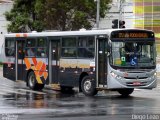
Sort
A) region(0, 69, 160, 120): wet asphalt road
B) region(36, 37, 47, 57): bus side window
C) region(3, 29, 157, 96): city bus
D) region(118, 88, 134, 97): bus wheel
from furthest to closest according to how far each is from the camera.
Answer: region(36, 37, 47, 57): bus side window → region(118, 88, 134, 97): bus wheel → region(3, 29, 157, 96): city bus → region(0, 69, 160, 120): wet asphalt road

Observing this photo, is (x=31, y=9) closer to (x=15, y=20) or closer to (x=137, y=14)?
(x=15, y=20)

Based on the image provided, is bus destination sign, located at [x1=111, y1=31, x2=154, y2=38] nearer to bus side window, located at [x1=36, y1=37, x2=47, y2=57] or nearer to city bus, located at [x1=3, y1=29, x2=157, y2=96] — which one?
city bus, located at [x1=3, y1=29, x2=157, y2=96]

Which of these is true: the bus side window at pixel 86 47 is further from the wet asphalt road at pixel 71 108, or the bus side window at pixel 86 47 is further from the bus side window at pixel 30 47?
the bus side window at pixel 30 47

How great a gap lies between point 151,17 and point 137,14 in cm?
245

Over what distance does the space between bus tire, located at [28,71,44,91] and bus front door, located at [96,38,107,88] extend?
16.5 ft

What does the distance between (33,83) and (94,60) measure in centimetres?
532

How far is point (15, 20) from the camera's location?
5234 cm

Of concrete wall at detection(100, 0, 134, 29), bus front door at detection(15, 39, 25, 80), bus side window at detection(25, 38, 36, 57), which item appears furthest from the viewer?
concrete wall at detection(100, 0, 134, 29)

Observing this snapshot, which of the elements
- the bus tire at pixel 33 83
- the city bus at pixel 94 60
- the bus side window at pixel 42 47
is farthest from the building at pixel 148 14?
the city bus at pixel 94 60

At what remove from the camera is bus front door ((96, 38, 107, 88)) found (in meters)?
23.5

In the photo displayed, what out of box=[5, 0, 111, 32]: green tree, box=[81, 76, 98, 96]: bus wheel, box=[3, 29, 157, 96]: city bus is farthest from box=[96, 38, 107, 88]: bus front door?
box=[5, 0, 111, 32]: green tree

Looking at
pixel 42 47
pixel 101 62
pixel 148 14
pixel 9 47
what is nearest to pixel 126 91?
pixel 101 62

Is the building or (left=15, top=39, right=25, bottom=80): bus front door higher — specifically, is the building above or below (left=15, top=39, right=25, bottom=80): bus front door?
above

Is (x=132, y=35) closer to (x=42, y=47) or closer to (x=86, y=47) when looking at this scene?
(x=86, y=47)
